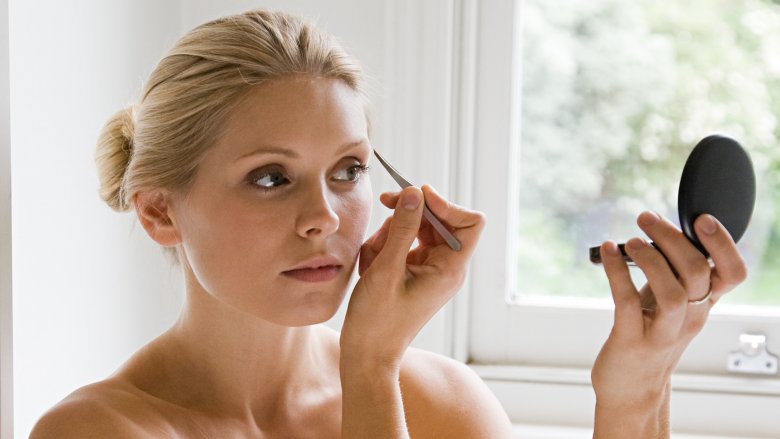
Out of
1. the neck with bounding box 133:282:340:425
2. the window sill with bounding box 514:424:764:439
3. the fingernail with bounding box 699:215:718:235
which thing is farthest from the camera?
the window sill with bounding box 514:424:764:439

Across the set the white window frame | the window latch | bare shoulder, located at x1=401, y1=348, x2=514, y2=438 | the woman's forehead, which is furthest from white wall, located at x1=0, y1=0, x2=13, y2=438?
the window latch

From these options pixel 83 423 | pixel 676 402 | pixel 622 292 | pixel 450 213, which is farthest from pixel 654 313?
pixel 676 402

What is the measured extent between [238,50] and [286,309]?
0.28m

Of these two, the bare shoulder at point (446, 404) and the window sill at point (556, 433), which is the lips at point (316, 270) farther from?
the window sill at point (556, 433)

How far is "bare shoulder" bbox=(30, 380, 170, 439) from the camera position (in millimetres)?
1018

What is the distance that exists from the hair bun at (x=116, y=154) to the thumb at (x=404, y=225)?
1.11 feet

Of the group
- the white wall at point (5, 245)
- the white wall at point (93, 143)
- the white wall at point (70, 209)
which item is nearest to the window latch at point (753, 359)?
the white wall at point (93, 143)

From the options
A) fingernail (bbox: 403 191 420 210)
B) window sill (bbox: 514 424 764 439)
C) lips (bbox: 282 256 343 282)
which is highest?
fingernail (bbox: 403 191 420 210)

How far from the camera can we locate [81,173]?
136cm

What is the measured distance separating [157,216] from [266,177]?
0.16 metres

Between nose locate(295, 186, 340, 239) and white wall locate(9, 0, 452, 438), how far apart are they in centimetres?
41

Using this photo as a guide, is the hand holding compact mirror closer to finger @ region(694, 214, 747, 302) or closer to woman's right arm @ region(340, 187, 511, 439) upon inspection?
finger @ region(694, 214, 747, 302)

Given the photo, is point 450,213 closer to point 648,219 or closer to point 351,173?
point 351,173

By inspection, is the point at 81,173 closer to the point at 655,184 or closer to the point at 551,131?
the point at 551,131
